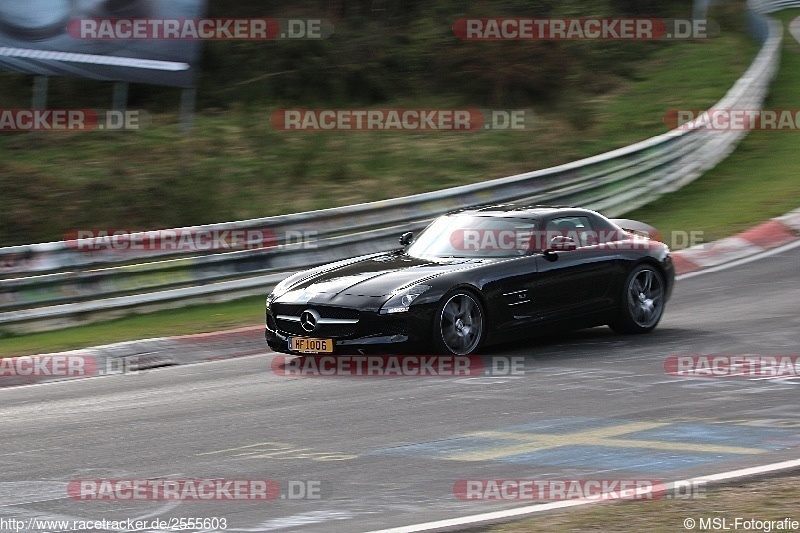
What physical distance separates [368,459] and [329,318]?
3.50 meters

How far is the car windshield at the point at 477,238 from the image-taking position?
11797mm

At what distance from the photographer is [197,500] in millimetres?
6504

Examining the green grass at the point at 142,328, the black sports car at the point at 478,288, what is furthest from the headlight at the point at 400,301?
the green grass at the point at 142,328

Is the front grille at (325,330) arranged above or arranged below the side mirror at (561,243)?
below

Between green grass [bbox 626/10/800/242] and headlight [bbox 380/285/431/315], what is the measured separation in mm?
8236

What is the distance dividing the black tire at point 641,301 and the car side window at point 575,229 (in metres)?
0.55

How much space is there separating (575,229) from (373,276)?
2341mm

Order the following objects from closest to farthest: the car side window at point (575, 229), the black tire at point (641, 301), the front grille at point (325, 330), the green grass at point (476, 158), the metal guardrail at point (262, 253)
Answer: the front grille at point (325, 330)
the car side window at point (575, 229)
the black tire at point (641, 301)
the metal guardrail at point (262, 253)
the green grass at point (476, 158)

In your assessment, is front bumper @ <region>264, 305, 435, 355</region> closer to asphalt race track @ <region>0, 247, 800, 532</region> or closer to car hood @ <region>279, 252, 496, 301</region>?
car hood @ <region>279, 252, 496, 301</region>

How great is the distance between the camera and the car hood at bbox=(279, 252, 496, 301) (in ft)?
35.9

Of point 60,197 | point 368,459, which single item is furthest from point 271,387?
point 60,197

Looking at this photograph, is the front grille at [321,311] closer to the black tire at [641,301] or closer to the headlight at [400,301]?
the headlight at [400,301]

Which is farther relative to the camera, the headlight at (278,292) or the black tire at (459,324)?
the headlight at (278,292)

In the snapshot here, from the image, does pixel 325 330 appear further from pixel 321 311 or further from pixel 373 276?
pixel 373 276
